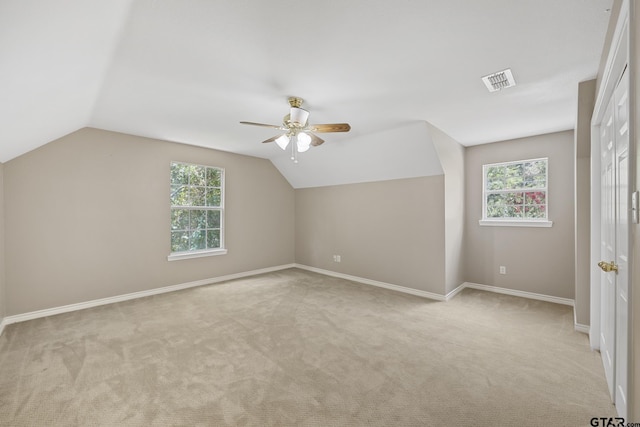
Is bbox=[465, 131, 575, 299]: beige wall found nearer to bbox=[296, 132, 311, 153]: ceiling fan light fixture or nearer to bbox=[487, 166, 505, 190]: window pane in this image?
bbox=[487, 166, 505, 190]: window pane

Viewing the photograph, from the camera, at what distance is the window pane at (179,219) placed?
4.50 meters

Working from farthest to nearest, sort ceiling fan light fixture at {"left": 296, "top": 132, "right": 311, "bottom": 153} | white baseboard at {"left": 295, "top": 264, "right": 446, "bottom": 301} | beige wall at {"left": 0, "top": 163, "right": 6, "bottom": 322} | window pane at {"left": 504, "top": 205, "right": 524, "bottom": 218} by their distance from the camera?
window pane at {"left": 504, "top": 205, "right": 524, "bottom": 218} < white baseboard at {"left": 295, "top": 264, "right": 446, "bottom": 301} < beige wall at {"left": 0, "top": 163, "right": 6, "bottom": 322} < ceiling fan light fixture at {"left": 296, "top": 132, "right": 311, "bottom": 153}

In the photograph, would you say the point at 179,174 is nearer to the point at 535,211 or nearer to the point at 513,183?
the point at 513,183

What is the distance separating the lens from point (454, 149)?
14.0ft

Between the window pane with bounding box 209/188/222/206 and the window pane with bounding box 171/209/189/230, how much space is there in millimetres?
453

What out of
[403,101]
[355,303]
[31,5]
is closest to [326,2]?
[31,5]

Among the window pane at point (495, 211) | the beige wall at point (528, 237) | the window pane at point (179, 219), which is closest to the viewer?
the beige wall at point (528, 237)

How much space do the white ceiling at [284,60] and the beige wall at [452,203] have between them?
20.6 inches

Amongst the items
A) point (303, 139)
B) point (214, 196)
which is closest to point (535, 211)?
point (303, 139)

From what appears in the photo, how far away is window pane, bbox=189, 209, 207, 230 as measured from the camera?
15.6 feet

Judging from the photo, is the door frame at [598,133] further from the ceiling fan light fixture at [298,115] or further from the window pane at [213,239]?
the window pane at [213,239]

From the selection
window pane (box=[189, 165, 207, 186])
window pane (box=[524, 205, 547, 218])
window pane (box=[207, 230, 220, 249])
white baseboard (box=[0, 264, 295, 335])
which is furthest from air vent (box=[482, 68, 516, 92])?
white baseboard (box=[0, 264, 295, 335])

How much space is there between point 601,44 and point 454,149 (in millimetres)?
2395

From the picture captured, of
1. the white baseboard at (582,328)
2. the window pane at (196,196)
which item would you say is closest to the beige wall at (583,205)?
the white baseboard at (582,328)
